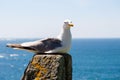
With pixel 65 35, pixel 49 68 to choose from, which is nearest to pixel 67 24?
pixel 65 35

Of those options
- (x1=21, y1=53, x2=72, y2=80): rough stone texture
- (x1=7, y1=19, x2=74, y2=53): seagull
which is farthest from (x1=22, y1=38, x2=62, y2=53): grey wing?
(x1=21, y1=53, x2=72, y2=80): rough stone texture

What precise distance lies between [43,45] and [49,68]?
23.5 inches

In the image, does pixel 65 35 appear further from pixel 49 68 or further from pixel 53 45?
pixel 49 68

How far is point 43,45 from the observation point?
682cm

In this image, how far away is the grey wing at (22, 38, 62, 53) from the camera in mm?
6807

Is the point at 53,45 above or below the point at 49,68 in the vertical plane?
above

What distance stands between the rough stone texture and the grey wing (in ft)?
0.68

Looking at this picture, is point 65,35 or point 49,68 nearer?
point 49,68

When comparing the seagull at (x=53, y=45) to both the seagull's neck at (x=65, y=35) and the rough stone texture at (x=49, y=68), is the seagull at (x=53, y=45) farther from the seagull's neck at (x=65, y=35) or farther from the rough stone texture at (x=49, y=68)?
the rough stone texture at (x=49, y=68)

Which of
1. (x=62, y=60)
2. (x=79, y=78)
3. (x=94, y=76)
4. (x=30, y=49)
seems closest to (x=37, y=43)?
(x=30, y=49)

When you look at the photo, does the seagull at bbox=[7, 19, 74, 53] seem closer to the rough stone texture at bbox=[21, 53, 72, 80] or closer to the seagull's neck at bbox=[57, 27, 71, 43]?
the seagull's neck at bbox=[57, 27, 71, 43]

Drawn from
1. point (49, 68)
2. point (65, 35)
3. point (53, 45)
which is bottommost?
point (49, 68)

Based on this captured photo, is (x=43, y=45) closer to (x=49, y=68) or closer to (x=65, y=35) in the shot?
(x=65, y=35)

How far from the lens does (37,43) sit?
680cm
